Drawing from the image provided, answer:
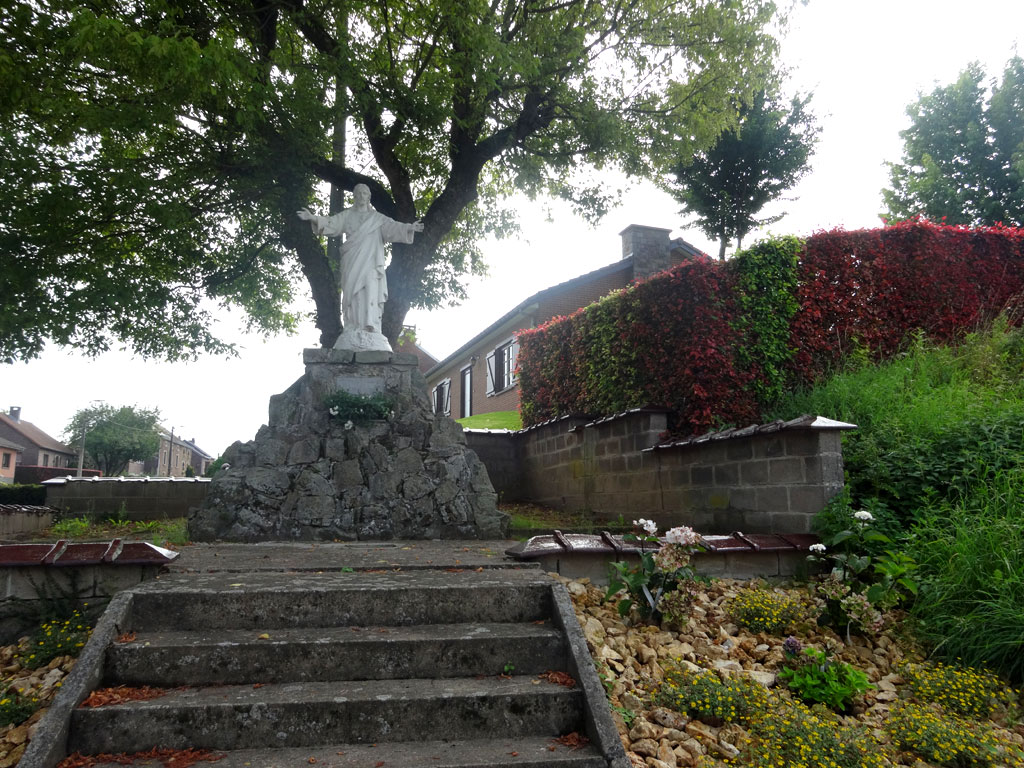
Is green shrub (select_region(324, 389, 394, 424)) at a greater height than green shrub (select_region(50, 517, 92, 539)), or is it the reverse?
green shrub (select_region(324, 389, 394, 424))

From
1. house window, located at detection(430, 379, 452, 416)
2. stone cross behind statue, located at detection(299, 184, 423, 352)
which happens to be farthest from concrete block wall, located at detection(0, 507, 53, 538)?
A: house window, located at detection(430, 379, 452, 416)

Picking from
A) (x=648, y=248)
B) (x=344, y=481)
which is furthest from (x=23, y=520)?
(x=648, y=248)

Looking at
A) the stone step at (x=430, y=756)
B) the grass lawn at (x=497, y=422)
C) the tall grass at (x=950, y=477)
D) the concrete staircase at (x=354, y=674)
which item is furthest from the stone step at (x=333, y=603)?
the grass lawn at (x=497, y=422)

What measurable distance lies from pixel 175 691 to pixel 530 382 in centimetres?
975

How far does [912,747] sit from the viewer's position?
302cm

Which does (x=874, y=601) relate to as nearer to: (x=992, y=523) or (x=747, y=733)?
(x=992, y=523)

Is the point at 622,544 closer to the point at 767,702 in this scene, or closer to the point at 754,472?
the point at 767,702

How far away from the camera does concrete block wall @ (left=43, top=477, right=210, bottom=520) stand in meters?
11.0

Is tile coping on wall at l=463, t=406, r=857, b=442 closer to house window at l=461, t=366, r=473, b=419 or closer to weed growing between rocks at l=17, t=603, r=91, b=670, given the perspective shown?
weed growing between rocks at l=17, t=603, r=91, b=670

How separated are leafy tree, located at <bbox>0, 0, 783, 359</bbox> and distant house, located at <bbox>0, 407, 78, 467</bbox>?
48048 millimetres

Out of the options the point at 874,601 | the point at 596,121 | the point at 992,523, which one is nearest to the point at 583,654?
the point at 874,601

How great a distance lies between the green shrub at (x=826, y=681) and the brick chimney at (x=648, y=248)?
16482 mm

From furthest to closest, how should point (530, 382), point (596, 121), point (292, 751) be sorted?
point (530, 382), point (596, 121), point (292, 751)

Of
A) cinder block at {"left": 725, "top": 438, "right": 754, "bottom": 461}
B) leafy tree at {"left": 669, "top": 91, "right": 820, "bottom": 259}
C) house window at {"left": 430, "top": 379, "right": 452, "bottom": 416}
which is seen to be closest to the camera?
cinder block at {"left": 725, "top": 438, "right": 754, "bottom": 461}
